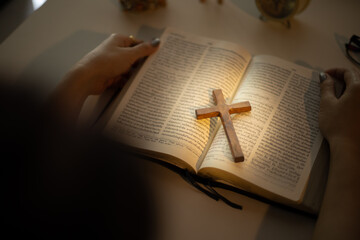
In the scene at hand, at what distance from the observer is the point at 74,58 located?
1.27 metres

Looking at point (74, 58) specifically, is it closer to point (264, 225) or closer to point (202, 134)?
point (202, 134)

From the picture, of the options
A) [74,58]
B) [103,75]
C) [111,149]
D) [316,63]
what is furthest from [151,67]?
[111,149]

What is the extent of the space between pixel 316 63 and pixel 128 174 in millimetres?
1042

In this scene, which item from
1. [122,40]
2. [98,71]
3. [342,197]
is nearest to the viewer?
[342,197]

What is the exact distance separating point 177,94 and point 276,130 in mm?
375

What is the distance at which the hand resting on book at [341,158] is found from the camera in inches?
31.1

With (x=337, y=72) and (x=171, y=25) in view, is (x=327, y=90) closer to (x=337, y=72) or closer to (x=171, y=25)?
(x=337, y=72)

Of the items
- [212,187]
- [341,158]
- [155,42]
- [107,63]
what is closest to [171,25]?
[155,42]

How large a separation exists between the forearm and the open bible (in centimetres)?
6

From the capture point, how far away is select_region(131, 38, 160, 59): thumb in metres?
1.19

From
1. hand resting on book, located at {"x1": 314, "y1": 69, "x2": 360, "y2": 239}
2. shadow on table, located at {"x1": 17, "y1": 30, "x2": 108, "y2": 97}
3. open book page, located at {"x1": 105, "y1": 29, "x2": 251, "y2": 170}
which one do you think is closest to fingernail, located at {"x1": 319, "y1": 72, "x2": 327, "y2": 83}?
hand resting on book, located at {"x1": 314, "y1": 69, "x2": 360, "y2": 239}

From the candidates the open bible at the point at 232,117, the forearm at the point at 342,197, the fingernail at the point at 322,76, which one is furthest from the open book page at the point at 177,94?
the forearm at the point at 342,197

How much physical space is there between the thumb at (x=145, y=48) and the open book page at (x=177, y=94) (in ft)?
0.08

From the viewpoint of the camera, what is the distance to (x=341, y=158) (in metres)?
0.89
